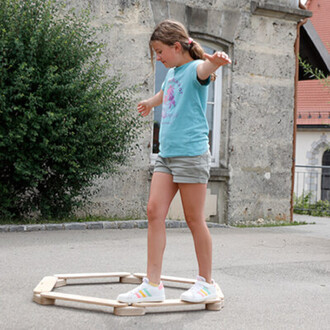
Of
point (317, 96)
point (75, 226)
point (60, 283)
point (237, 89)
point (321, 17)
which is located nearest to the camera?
point (60, 283)

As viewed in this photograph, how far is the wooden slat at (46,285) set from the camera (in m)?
3.81

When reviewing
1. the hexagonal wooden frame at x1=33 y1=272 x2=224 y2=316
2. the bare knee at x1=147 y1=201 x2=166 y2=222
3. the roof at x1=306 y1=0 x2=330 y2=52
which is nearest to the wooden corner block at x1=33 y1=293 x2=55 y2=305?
the hexagonal wooden frame at x1=33 y1=272 x2=224 y2=316

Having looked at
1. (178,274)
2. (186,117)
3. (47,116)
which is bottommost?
(178,274)

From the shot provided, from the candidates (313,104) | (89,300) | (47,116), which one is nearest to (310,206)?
(47,116)

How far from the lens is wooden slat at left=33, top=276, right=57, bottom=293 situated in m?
3.81

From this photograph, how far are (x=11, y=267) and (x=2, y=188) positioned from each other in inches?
108

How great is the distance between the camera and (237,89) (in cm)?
1048

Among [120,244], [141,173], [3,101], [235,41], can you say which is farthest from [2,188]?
[235,41]

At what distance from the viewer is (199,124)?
12.4 feet

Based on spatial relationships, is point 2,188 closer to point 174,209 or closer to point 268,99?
point 174,209

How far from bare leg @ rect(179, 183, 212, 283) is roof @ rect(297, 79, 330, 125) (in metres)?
23.6

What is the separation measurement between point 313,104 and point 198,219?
2439 centimetres

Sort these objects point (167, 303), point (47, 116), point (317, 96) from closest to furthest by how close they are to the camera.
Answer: point (167, 303), point (47, 116), point (317, 96)

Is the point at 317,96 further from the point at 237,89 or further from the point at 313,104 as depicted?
the point at 237,89
